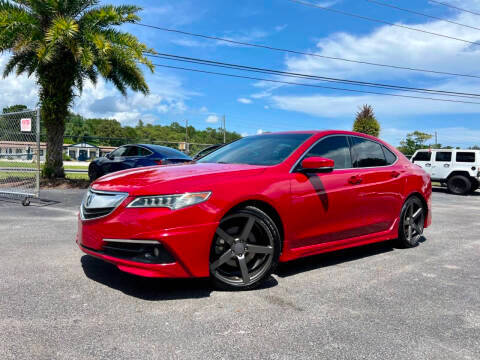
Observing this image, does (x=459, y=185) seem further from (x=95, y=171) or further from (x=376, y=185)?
(x=95, y=171)

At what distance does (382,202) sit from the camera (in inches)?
188

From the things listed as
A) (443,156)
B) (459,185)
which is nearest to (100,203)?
(459,185)

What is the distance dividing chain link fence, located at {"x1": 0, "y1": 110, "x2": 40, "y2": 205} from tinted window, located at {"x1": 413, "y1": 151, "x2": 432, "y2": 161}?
51.3 feet

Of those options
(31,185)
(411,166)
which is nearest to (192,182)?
(411,166)

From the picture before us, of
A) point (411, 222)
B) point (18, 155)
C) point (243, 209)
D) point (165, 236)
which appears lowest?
point (411, 222)

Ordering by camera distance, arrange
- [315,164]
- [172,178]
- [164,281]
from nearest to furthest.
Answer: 1. [172,178]
2. [164,281]
3. [315,164]

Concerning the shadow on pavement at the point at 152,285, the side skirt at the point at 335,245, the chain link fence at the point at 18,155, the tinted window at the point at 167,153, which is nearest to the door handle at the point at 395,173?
the side skirt at the point at 335,245

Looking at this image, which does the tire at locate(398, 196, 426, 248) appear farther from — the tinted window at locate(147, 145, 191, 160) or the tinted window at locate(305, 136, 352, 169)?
the tinted window at locate(147, 145, 191, 160)

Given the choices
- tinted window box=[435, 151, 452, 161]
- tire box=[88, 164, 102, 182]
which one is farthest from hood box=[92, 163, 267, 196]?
tinted window box=[435, 151, 452, 161]

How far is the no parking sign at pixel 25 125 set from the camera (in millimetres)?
9328

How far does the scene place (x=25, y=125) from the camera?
30.9ft

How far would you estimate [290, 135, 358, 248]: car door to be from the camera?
387 cm

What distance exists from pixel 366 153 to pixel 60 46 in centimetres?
1224

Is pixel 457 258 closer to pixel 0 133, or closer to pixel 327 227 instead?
pixel 327 227
